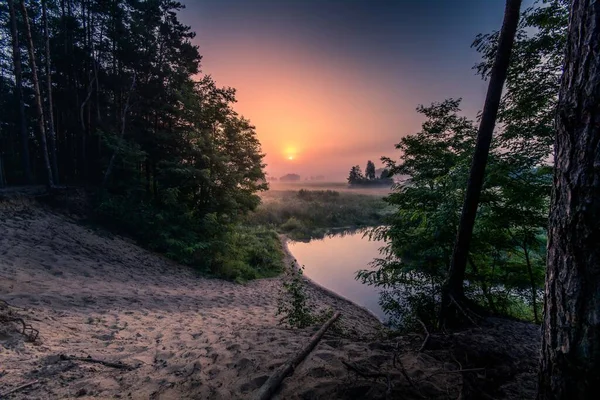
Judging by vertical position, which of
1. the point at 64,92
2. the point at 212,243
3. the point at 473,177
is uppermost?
the point at 64,92

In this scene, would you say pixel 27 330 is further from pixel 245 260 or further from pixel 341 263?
pixel 341 263

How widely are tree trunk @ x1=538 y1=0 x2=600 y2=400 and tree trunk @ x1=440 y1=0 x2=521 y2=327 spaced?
2.85m

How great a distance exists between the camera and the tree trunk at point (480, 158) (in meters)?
3.72

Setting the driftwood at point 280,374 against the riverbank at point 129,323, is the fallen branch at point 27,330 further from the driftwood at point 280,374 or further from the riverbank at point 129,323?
the driftwood at point 280,374

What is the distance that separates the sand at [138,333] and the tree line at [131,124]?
2.82 m

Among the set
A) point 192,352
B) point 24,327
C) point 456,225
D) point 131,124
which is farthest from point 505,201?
point 131,124

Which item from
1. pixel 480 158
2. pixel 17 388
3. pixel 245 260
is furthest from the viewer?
pixel 245 260

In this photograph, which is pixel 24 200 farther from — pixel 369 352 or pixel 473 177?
pixel 473 177

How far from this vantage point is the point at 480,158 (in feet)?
13.2

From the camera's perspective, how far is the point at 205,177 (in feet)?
37.3

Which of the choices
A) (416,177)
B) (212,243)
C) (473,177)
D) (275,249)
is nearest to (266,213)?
(275,249)

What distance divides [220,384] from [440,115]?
8395 mm

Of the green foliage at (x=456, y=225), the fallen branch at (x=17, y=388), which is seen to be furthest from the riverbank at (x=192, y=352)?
the green foliage at (x=456, y=225)

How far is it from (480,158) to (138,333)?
687cm
